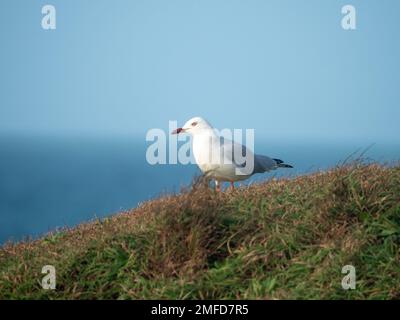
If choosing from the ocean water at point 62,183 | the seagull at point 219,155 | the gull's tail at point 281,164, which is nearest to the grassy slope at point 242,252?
the seagull at point 219,155

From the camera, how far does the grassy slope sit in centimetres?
692

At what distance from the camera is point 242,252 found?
7312mm

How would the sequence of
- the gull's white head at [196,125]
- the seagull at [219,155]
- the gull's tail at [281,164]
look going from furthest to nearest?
the gull's tail at [281,164] < the gull's white head at [196,125] < the seagull at [219,155]

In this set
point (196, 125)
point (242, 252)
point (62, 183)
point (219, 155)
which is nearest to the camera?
point (242, 252)

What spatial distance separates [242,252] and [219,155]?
3295 millimetres

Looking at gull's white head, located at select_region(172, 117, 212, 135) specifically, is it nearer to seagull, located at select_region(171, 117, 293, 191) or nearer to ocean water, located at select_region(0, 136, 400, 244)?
seagull, located at select_region(171, 117, 293, 191)

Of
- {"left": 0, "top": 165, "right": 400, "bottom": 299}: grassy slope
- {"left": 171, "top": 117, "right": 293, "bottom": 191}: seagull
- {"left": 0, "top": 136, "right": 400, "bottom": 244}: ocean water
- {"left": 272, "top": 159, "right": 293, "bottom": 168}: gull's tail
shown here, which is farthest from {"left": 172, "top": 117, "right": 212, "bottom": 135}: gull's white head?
{"left": 0, "top": 136, "right": 400, "bottom": 244}: ocean water

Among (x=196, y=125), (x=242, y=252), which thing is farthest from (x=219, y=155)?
(x=242, y=252)

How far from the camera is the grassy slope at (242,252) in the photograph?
6.92m

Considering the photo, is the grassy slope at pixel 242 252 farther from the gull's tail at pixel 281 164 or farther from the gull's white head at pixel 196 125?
the gull's tail at pixel 281 164

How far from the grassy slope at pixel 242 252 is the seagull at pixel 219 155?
2.14 m

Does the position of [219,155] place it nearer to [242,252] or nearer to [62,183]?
[242,252]

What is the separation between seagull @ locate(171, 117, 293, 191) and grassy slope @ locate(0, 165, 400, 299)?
2.14m
